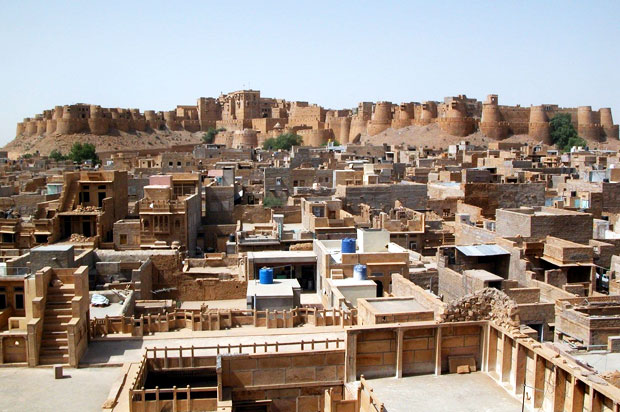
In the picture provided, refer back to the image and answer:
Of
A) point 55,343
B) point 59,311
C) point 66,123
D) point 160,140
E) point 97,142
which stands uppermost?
point 66,123

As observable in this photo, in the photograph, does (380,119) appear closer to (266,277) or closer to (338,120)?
(338,120)

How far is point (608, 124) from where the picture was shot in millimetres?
78688

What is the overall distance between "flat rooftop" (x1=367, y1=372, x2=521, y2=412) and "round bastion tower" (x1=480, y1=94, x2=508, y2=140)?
2410 inches

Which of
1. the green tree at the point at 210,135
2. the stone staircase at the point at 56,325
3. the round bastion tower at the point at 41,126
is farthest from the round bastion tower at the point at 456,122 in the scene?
the stone staircase at the point at 56,325

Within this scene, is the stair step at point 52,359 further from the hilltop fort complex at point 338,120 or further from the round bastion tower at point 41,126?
the round bastion tower at point 41,126

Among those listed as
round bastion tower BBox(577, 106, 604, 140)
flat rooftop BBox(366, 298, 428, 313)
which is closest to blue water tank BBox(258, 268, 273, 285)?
flat rooftop BBox(366, 298, 428, 313)

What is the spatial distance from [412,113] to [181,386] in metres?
64.4

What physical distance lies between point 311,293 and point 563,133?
61273 millimetres

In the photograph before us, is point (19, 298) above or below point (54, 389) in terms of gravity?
above

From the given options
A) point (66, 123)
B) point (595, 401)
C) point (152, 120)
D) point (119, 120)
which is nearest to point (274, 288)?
point (595, 401)

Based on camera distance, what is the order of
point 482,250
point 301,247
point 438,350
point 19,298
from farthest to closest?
point 301,247 → point 482,250 → point 19,298 → point 438,350

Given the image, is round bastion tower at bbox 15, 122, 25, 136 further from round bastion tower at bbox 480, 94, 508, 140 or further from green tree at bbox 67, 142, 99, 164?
round bastion tower at bbox 480, 94, 508, 140

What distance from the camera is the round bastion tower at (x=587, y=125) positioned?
76.5 metres

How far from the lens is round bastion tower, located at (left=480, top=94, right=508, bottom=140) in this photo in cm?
6938
